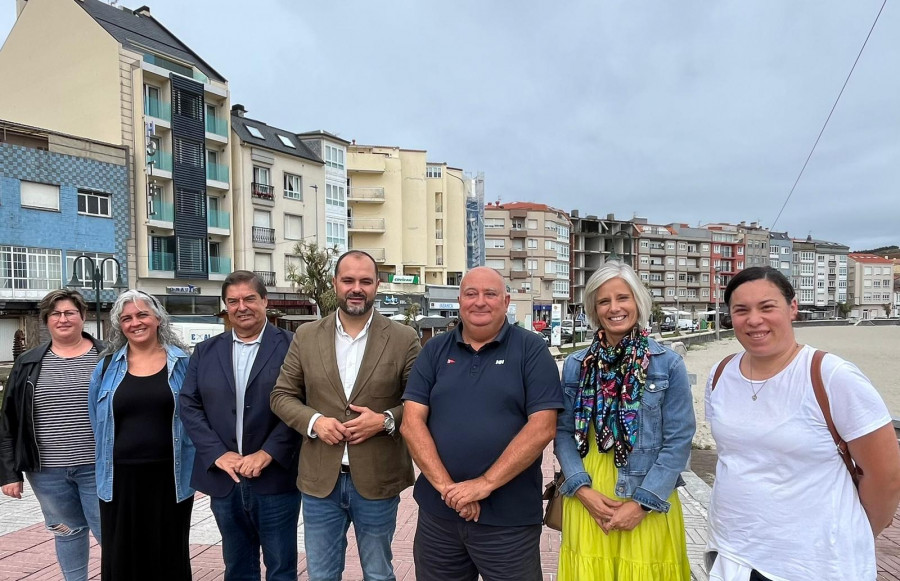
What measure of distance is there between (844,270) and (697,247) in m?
38.7

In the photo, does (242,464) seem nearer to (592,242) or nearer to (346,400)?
(346,400)

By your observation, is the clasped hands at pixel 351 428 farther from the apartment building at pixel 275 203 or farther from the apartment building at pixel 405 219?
the apartment building at pixel 405 219

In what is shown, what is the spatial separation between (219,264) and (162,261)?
3679 millimetres

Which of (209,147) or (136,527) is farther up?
(209,147)

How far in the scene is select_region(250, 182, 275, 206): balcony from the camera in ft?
110

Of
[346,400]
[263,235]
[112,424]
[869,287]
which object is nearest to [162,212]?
[263,235]

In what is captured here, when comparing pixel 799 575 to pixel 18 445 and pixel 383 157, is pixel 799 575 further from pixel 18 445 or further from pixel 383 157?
pixel 383 157

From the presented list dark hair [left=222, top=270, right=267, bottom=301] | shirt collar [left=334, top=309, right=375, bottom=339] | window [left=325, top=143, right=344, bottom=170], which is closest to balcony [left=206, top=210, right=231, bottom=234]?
window [left=325, top=143, right=344, bottom=170]

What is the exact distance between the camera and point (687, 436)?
2.54 metres

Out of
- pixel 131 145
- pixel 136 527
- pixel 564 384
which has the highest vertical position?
pixel 131 145

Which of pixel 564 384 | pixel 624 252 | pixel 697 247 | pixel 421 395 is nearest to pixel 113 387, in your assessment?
pixel 421 395

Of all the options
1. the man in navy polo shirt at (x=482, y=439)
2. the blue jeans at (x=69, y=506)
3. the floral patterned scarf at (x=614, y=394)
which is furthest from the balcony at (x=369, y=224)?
the floral patterned scarf at (x=614, y=394)

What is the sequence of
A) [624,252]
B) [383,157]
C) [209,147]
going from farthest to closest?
[624,252] < [383,157] < [209,147]

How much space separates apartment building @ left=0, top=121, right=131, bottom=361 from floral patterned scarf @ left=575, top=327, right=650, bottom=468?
2480 centimetres
